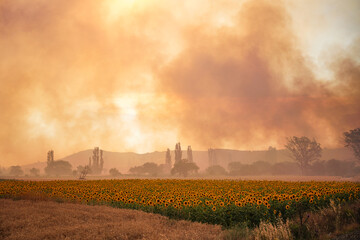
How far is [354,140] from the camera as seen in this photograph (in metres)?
92.9

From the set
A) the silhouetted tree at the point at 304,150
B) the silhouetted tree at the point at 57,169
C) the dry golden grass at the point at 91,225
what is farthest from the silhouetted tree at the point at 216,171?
the dry golden grass at the point at 91,225

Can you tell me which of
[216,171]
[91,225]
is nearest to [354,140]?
[216,171]

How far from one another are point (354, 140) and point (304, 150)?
16693 mm

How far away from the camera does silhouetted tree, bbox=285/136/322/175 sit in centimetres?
10119

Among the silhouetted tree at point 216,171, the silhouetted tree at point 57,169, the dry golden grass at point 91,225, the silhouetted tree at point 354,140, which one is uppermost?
the silhouetted tree at point 354,140

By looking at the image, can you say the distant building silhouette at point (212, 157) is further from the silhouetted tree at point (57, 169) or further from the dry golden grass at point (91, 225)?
the dry golden grass at point (91, 225)

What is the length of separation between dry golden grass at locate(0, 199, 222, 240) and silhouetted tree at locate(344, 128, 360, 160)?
100302 millimetres

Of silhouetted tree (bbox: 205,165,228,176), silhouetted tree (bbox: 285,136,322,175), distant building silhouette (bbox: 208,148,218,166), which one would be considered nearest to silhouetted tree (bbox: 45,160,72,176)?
silhouetted tree (bbox: 205,165,228,176)

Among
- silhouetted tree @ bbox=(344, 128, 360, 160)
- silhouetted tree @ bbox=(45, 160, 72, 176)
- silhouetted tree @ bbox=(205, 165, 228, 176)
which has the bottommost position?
silhouetted tree @ bbox=(205, 165, 228, 176)

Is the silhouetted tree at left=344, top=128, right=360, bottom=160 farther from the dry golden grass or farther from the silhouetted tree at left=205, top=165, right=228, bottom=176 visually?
the dry golden grass

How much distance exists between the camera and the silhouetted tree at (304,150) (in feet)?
332

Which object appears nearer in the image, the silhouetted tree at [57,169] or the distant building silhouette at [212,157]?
the silhouetted tree at [57,169]

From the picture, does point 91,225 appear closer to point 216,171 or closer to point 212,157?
point 216,171

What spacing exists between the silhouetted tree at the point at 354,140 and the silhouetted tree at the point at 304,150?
33.4 ft
